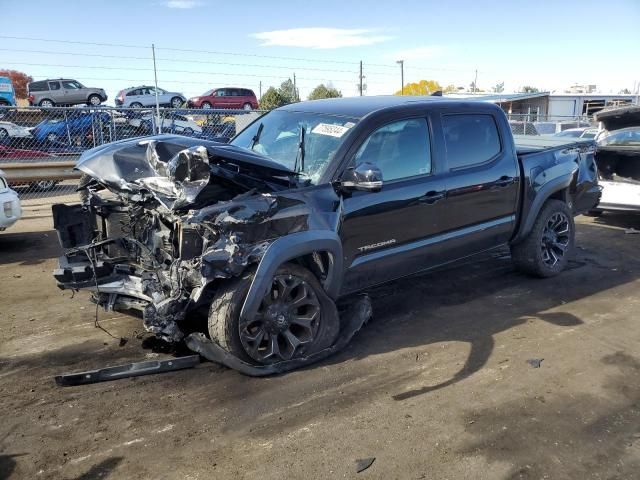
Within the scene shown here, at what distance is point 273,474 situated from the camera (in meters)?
2.84

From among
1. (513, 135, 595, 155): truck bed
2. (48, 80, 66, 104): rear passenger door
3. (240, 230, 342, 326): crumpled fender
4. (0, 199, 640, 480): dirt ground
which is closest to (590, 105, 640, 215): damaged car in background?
(513, 135, 595, 155): truck bed

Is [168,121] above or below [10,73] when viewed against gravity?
below

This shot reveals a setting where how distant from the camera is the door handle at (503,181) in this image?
209 inches

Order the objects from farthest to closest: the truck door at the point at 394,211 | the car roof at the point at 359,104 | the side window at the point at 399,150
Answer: the car roof at the point at 359,104, the side window at the point at 399,150, the truck door at the point at 394,211

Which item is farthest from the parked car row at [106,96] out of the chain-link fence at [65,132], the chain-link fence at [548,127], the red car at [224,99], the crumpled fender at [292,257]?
the crumpled fender at [292,257]

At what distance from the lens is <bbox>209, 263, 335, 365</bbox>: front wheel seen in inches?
145

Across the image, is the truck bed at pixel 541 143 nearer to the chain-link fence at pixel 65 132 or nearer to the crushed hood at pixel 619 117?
the crushed hood at pixel 619 117

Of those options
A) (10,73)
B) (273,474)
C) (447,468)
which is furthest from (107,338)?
(10,73)

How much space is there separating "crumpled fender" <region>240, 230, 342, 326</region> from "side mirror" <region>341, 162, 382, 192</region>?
39cm

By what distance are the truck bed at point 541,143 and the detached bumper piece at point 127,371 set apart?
398 cm

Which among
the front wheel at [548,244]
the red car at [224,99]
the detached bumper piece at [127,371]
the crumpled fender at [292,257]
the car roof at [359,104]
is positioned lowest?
the detached bumper piece at [127,371]

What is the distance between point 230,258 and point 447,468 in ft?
5.91

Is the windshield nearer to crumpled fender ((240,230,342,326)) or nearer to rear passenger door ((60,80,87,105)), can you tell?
crumpled fender ((240,230,342,326))

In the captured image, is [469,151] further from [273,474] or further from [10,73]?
[10,73]
